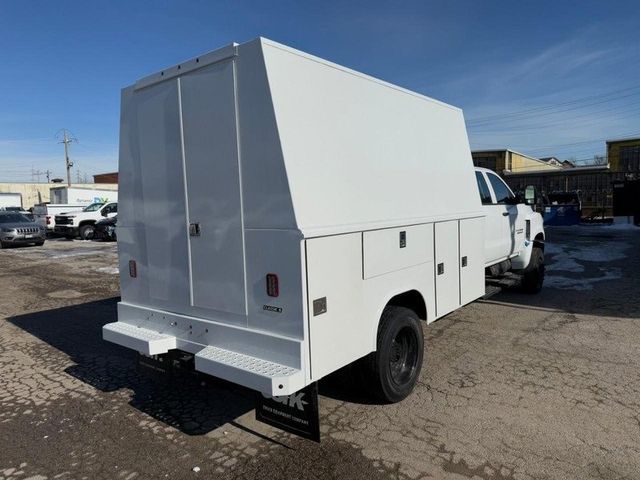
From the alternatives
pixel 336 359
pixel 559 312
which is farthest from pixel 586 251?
pixel 336 359

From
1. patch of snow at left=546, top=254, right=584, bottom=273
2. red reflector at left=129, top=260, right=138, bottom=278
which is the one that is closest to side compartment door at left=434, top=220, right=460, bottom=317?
red reflector at left=129, top=260, right=138, bottom=278

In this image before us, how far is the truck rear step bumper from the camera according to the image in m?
3.08

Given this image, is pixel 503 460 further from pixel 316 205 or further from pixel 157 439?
pixel 157 439

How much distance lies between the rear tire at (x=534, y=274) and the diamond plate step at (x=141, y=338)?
21.5ft

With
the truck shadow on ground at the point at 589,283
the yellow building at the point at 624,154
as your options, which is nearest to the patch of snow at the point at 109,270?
the truck shadow on ground at the point at 589,283

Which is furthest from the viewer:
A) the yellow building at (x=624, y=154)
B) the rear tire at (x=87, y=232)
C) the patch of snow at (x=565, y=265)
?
the yellow building at (x=624, y=154)

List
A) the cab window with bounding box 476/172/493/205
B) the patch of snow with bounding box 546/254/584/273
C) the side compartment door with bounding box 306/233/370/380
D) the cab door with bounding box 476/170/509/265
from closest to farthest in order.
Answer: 1. the side compartment door with bounding box 306/233/370/380
2. the cab door with bounding box 476/170/509/265
3. the cab window with bounding box 476/172/493/205
4. the patch of snow with bounding box 546/254/584/273

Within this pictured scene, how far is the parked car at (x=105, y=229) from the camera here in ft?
78.6

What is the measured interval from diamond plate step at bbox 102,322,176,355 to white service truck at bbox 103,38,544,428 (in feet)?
0.05

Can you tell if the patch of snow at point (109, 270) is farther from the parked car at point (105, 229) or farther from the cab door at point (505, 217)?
the parked car at point (105, 229)

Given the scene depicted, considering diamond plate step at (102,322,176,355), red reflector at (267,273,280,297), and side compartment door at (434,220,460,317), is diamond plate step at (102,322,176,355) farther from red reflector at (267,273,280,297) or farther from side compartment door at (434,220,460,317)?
side compartment door at (434,220,460,317)

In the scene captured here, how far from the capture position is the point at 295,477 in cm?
325

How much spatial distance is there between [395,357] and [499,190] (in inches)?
165

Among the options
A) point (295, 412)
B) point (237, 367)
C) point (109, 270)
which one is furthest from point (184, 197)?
point (109, 270)
